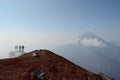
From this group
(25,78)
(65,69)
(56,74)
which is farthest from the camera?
(65,69)

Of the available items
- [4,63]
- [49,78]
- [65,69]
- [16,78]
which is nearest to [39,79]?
[49,78]

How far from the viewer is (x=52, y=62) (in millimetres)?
31438

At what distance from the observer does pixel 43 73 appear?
26672 millimetres

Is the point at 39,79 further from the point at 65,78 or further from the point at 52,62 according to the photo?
the point at 52,62

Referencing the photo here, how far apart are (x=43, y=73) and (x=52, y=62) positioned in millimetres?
4977

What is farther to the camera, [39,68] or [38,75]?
[39,68]

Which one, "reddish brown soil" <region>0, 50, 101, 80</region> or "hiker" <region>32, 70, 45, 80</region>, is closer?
"hiker" <region>32, 70, 45, 80</region>

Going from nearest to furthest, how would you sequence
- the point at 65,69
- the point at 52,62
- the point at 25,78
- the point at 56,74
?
the point at 25,78
the point at 56,74
the point at 65,69
the point at 52,62

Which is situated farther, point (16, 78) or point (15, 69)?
point (15, 69)

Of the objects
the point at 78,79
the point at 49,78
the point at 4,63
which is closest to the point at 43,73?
the point at 49,78

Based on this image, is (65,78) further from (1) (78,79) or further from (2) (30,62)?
(2) (30,62)

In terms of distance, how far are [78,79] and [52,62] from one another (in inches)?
266

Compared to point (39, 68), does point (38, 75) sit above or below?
below

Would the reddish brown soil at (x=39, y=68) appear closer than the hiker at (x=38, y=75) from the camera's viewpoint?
No
